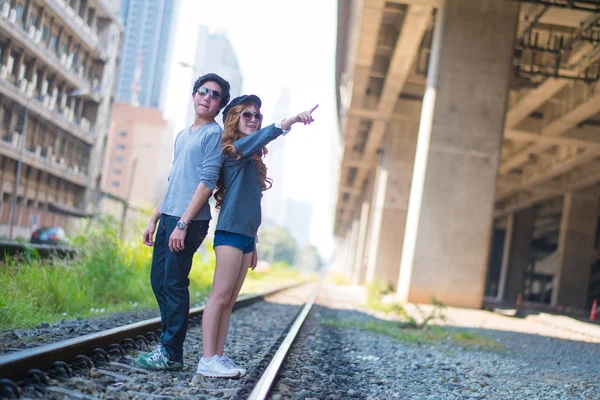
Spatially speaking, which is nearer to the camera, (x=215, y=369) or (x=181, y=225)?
(x=181, y=225)

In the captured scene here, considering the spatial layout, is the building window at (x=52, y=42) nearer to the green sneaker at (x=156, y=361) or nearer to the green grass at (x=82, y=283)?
the green grass at (x=82, y=283)

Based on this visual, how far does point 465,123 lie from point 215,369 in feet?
43.5

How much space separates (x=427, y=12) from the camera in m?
20.3

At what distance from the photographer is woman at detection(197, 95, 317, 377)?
4.48 metres

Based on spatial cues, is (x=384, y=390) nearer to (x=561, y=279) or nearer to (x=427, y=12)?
(x=427, y=12)

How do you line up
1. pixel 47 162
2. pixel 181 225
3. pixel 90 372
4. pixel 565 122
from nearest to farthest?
1. pixel 90 372
2. pixel 181 225
3. pixel 565 122
4. pixel 47 162

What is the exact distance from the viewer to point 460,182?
16.8 metres

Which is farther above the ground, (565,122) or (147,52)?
Answer: (147,52)

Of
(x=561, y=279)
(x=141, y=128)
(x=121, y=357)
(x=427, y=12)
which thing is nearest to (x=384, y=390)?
(x=121, y=357)

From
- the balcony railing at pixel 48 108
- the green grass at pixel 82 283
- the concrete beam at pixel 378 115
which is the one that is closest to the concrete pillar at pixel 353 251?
the concrete beam at pixel 378 115

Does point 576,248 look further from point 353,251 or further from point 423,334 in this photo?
point 423,334

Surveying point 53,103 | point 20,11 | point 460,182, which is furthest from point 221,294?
point 53,103

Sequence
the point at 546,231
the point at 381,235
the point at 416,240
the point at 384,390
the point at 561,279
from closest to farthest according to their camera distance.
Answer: the point at 384,390
the point at 416,240
the point at 381,235
the point at 561,279
the point at 546,231

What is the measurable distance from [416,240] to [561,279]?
22952mm
